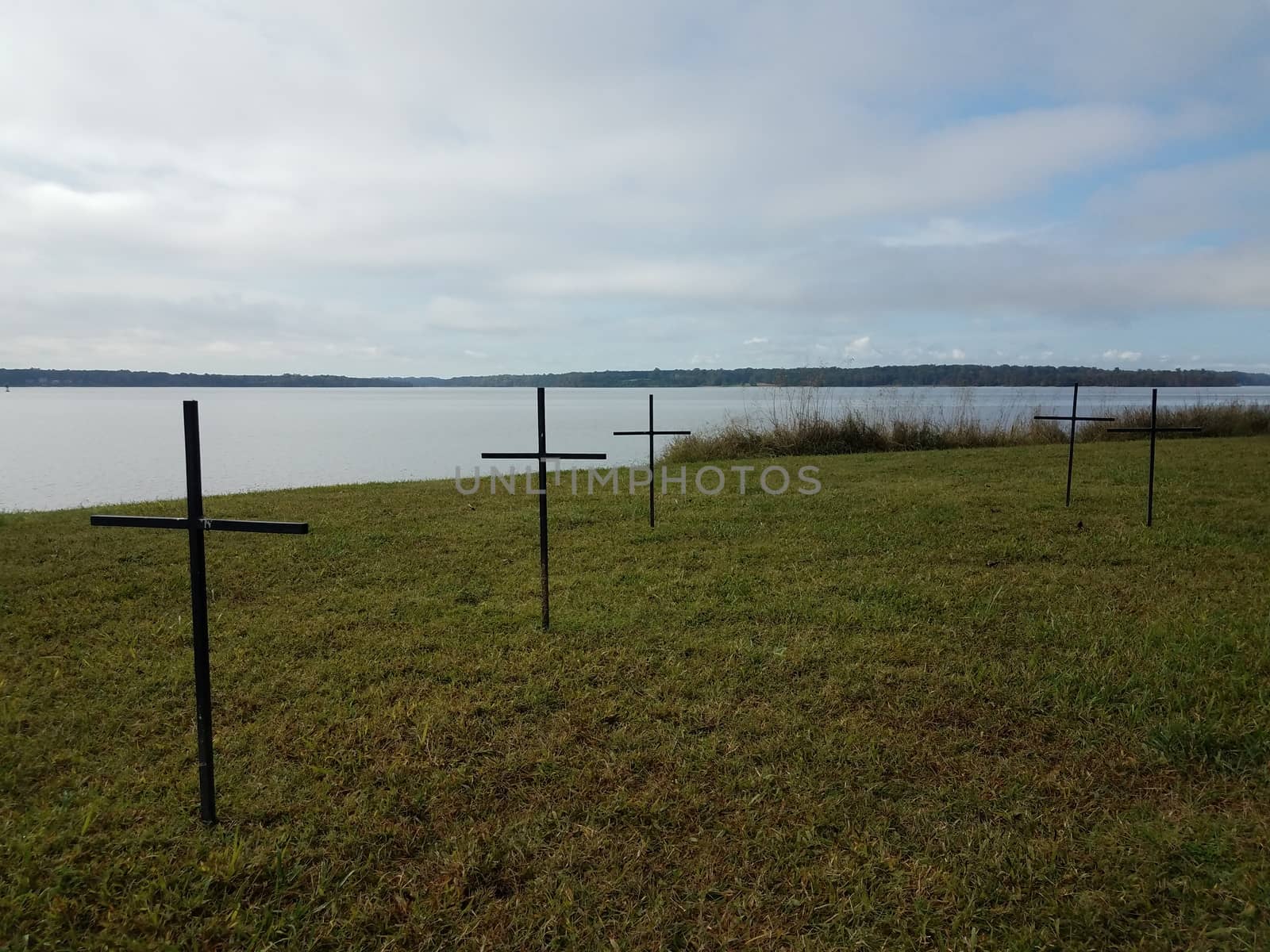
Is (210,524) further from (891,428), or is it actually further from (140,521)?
(891,428)

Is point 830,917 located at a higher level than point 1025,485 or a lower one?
lower

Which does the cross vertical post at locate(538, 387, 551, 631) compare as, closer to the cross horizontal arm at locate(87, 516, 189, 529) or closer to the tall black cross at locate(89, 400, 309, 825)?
the tall black cross at locate(89, 400, 309, 825)

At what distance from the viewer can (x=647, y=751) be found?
2930mm

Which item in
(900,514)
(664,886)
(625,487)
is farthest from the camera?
(625,487)

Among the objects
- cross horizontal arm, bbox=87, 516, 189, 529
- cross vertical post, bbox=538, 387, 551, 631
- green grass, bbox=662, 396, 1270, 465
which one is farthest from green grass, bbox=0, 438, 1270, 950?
green grass, bbox=662, 396, 1270, 465

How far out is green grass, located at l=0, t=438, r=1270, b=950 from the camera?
212 cm

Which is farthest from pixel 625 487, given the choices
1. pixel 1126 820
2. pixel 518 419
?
pixel 518 419

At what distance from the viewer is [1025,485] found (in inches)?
342

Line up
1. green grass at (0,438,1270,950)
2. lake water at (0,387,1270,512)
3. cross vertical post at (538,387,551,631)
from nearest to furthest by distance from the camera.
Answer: green grass at (0,438,1270,950) < cross vertical post at (538,387,551,631) < lake water at (0,387,1270,512)

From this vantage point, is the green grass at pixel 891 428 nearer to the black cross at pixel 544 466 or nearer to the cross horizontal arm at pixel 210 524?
the black cross at pixel 544 466

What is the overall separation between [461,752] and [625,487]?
6.74 meters

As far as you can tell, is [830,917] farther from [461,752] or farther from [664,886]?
[461,752]

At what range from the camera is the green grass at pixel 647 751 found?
2121 mm

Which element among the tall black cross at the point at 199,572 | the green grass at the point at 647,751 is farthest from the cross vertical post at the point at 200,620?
the green grass at the point at 647,751
